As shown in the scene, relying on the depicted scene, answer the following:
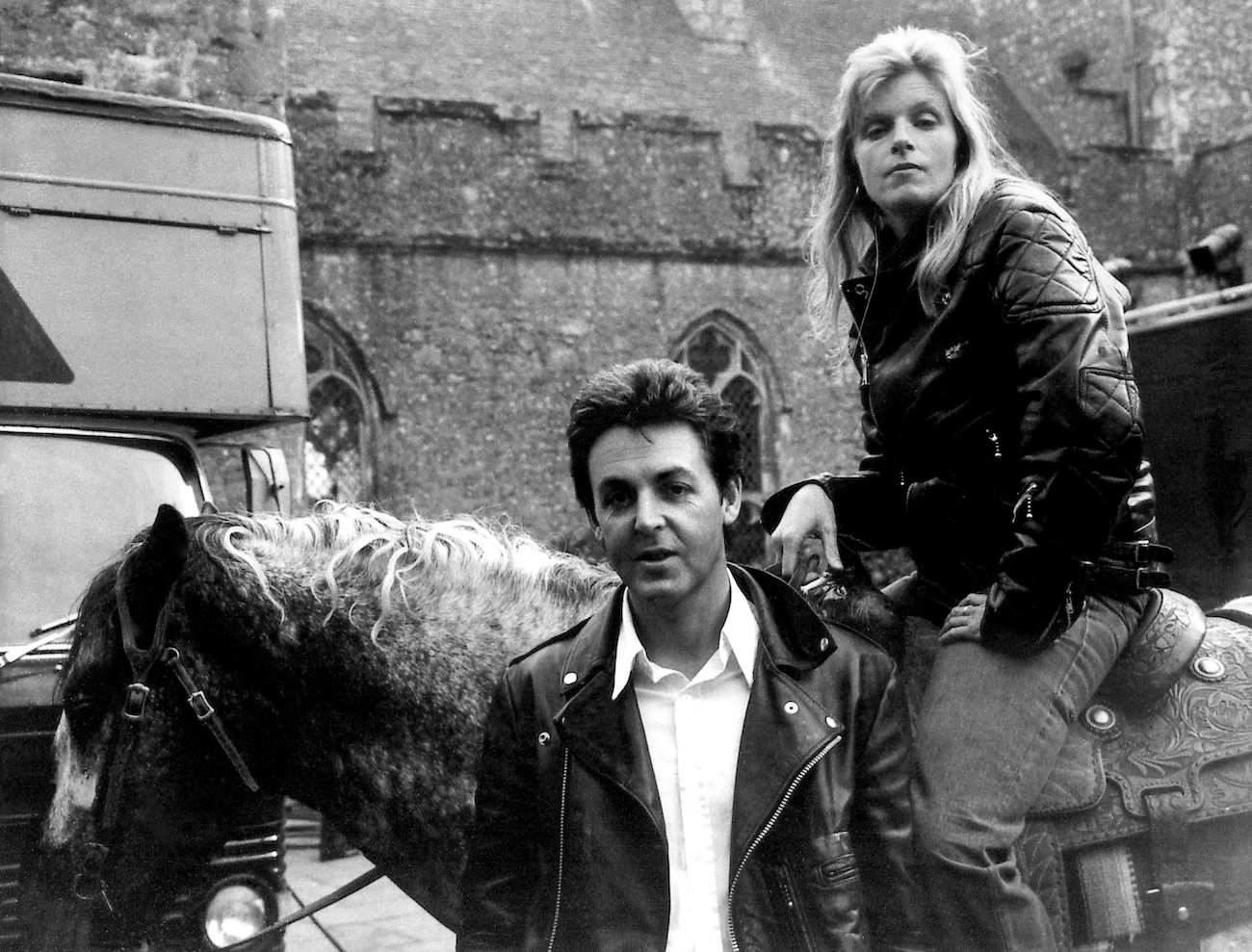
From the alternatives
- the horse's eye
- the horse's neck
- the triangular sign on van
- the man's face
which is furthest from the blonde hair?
the triangular sign on van

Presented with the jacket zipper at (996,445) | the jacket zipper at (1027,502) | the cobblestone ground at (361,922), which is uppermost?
the jacket zipper at (996,445)

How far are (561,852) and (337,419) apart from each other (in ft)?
40.9

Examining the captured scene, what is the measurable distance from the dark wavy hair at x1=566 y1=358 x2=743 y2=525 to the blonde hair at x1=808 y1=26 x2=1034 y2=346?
1.90ft

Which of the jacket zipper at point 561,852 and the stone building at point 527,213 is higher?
the stone building at point 527,213

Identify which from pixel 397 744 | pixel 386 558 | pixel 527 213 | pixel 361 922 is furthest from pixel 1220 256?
pixel 527 213

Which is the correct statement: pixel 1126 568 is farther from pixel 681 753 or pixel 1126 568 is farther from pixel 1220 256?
pixel 1220 256

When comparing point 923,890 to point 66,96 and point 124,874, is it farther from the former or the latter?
point 66,96

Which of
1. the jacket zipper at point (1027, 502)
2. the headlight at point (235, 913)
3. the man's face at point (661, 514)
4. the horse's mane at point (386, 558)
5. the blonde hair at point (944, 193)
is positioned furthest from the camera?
the headlight at point (235, 913)

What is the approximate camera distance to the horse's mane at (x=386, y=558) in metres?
Answer: 2.92

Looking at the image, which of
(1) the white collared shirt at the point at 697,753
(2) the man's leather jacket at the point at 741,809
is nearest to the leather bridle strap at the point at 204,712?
(2) the man's leather jacket at the point at 741,809

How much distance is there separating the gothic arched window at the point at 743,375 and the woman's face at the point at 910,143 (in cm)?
1299

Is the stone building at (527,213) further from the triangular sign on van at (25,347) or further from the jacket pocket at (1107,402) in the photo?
the jacket pocket at (1107,402)

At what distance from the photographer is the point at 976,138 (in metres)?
2.79

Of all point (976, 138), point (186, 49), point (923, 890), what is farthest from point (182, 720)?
point (186, 49)
